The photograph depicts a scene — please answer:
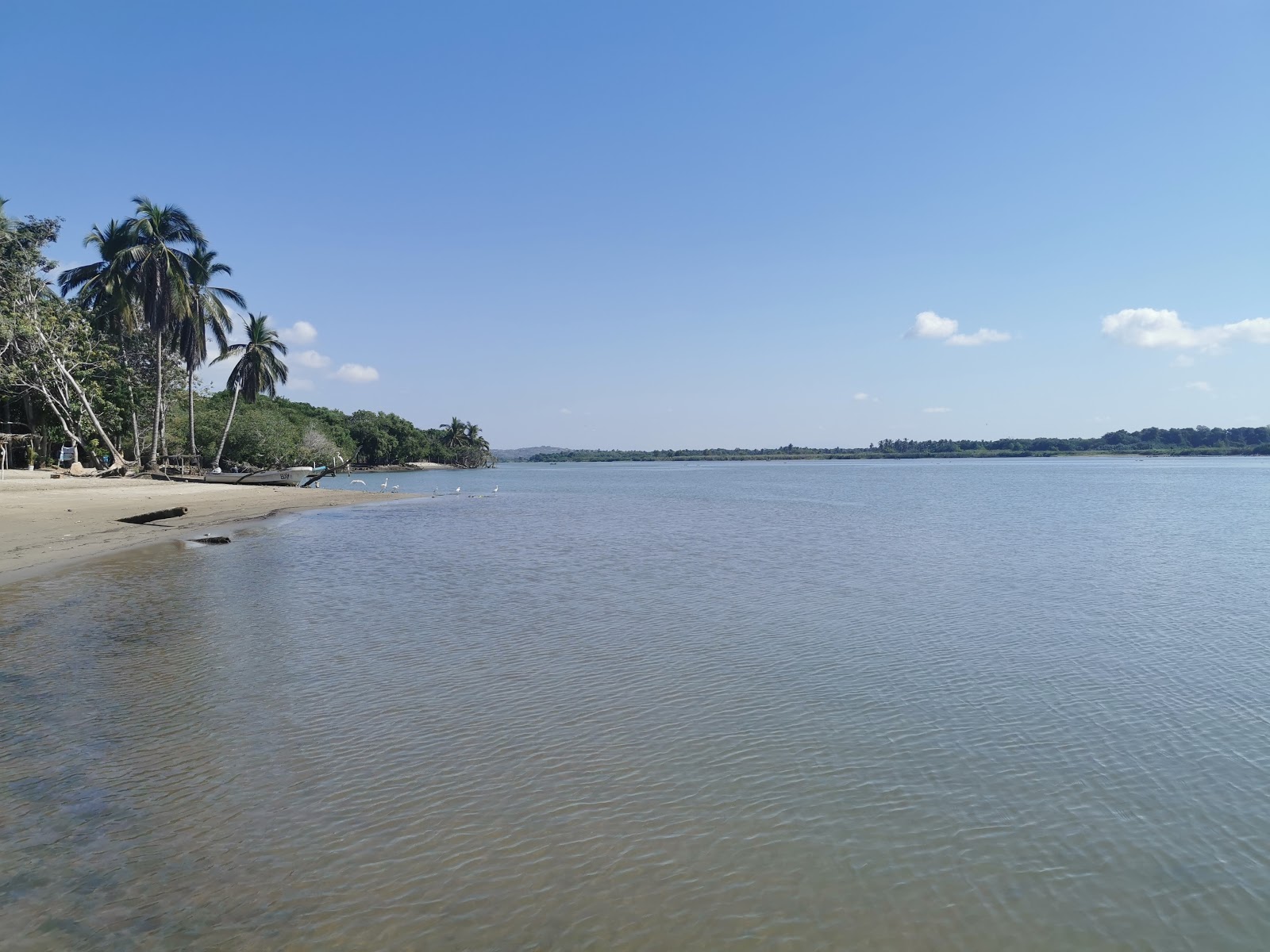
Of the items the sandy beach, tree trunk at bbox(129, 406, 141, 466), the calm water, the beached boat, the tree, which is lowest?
the calm water

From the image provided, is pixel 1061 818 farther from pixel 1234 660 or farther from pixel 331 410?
pixel 331 410

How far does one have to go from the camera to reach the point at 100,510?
79.6ft

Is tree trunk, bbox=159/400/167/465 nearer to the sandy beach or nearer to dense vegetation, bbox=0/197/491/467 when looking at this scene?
dense vegetation, bbox=0/197/491/467

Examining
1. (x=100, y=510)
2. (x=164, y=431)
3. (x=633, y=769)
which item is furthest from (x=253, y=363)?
(x=633, y=769)

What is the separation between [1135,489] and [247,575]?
5440 cm

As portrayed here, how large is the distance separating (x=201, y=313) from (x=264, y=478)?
1088cm

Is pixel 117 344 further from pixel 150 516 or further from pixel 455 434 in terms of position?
pixel 455 434

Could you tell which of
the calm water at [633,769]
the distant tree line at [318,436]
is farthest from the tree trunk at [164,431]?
the calm water at [633,769]

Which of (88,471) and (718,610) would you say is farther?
(88,471)

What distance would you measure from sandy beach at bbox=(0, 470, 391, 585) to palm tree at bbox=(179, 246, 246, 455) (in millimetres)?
9801

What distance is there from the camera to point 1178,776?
18.0 ft

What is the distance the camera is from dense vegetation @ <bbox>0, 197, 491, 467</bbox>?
35.1m

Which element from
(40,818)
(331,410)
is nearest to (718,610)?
(40,818)

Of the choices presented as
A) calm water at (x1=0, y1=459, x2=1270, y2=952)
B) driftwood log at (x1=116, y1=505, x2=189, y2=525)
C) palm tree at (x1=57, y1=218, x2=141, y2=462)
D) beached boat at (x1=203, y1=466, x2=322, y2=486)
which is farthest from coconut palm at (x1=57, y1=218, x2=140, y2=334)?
calm water at (x1=0, y1=459, x2=1270, y2=952)
